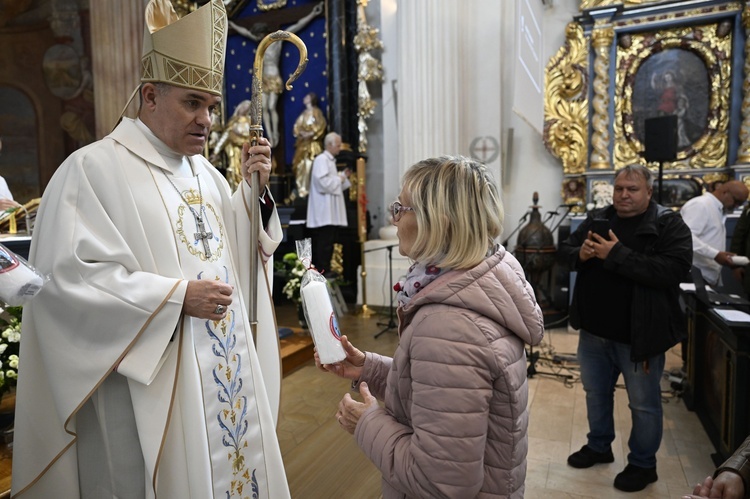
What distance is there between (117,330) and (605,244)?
225 cm

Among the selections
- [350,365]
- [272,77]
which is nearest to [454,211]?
[350,365]

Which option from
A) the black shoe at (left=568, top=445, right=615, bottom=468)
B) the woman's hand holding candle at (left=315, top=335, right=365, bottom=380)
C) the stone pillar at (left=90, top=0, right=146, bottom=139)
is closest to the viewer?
the woman's hand holding candle at (left=315, top=335, right=365, bottom=380)

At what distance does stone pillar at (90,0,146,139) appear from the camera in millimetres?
6496

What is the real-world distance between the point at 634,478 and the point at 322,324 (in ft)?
7.21

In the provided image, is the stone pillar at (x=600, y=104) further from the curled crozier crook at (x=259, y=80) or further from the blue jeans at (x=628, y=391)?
the curled crozier crook at (x=259, y=80)

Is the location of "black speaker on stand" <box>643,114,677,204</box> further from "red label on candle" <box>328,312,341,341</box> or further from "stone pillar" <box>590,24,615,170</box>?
"red label on candle" <box>328,312,341,341</box>

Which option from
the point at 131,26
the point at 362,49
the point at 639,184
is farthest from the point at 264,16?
the point at 639,184

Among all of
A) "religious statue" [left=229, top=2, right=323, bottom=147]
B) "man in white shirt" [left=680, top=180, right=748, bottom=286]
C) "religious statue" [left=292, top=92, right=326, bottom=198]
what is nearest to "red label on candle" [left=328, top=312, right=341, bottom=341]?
"man in white shirt" [left=680, top=180, right=748, bottom=286]

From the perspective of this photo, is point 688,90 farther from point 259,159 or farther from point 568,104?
point 259,159

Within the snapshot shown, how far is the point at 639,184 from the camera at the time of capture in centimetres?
264

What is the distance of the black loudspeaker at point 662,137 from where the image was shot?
4746 millimetres

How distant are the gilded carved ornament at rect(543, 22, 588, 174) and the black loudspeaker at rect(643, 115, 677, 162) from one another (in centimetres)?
261

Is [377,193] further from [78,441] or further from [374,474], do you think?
[78,441]

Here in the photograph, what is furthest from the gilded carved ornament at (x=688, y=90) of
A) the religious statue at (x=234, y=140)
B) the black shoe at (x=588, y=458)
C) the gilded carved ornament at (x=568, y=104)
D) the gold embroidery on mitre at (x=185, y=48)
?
the gold embroidery on mitre at (x=185, y=48)
